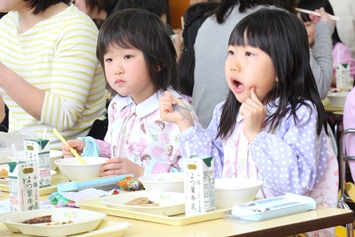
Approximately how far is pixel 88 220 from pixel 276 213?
449mm

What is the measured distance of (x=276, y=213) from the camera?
73.1 inches

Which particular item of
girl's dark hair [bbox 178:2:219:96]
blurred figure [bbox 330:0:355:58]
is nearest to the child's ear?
girl's dark hair [bbox 178:2:219:96]

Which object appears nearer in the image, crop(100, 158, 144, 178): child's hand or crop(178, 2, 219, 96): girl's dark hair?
crop(100, 158, 144, 178): child's hand

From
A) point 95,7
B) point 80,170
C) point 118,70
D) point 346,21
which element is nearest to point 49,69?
point 118,70

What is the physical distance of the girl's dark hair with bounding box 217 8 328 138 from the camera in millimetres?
2445

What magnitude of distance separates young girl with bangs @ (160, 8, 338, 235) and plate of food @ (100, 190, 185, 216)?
390mm

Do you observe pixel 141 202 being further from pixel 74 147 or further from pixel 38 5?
pixel 38 5

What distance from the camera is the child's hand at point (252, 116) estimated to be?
231 centimetres

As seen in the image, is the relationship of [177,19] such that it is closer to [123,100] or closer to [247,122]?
[123,100]

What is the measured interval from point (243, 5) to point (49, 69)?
3.17ft

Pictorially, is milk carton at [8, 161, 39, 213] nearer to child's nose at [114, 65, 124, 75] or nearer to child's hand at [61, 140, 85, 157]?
child's hand at [61, 140, 85, 157]

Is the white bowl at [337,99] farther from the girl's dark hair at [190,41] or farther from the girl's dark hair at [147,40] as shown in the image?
the girl's dark hair at [147,40]

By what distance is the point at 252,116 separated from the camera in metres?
2.31

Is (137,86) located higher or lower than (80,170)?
higher
